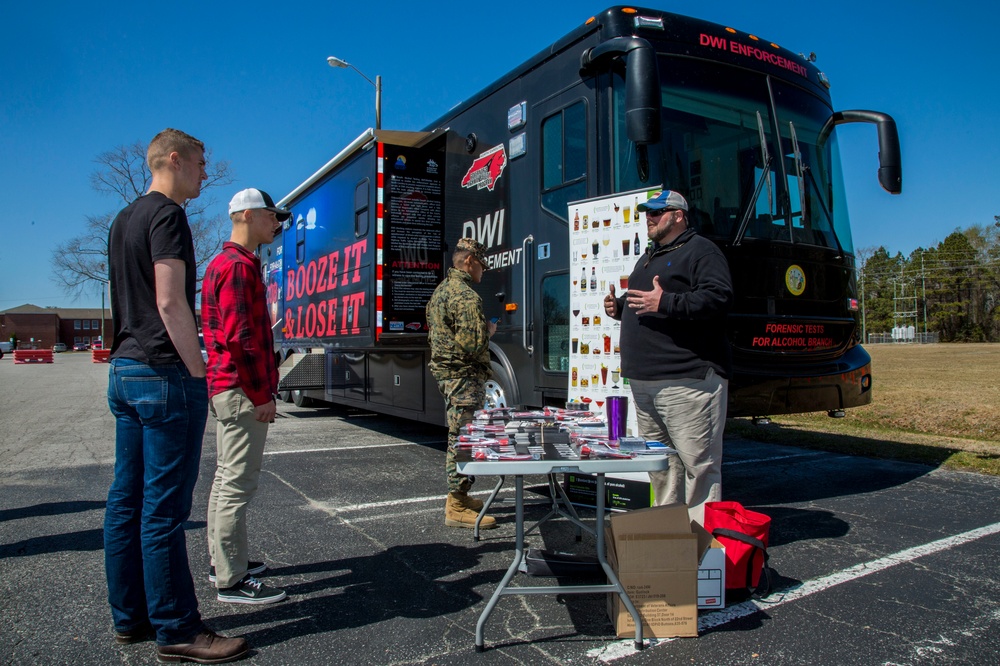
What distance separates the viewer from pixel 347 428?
970cm

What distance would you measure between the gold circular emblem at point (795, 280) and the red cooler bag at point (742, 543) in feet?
7.34

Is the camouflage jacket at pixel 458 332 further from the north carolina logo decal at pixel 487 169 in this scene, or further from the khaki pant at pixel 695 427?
the north carolina logo decal at pixel 487 169

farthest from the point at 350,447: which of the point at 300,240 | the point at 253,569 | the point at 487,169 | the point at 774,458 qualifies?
the point at 774,458

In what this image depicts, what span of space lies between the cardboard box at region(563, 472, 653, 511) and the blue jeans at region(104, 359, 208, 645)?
8.94 ft

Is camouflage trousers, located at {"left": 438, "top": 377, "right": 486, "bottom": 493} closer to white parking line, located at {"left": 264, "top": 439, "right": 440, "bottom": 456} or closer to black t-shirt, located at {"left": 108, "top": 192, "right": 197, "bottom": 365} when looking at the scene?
black t-shirt, located at {"left": 108, "top": 192, "right": 197, "bottom": 365}

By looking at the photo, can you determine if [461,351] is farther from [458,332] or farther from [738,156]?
[738,156]

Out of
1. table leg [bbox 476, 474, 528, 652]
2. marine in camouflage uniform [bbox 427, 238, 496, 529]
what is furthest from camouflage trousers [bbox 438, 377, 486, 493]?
table leg [bbox 476, 474, 528, 652]

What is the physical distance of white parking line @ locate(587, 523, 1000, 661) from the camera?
9.23 ft

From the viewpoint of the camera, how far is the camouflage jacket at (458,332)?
172 inches

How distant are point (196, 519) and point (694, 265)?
11.9 ft

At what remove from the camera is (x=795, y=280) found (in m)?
5.10

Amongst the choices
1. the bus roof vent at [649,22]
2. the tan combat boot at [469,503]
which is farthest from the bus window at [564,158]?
the tan combat boot at [469,503]

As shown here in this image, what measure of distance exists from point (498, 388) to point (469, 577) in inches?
103

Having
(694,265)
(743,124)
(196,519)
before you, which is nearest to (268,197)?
(694,265)
